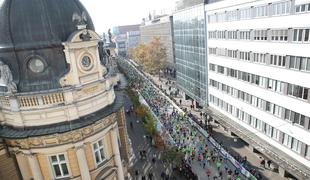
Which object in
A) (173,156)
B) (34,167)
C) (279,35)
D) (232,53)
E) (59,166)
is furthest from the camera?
(232,53)

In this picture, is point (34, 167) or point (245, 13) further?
point (245, 13)

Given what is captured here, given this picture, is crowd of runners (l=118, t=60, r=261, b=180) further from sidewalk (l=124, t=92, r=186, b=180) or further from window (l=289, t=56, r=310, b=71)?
window (l=289, t=56, r=310, b=71)

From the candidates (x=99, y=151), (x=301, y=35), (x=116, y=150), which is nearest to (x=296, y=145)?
(x=301, y=35)

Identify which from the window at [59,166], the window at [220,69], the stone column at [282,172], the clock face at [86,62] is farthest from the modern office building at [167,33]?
the window at [59,166]

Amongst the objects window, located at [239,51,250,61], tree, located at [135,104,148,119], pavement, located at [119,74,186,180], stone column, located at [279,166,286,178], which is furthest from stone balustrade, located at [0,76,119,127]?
tree, located at [135,104,148,119]

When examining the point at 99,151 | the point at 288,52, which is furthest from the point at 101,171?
the point at 288,52

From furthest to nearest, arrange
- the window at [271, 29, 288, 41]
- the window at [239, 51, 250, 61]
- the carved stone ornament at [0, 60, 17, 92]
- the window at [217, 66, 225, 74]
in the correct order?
the window at [217, 66, 225, 74] → the window at [239, 51, 250, 61] → the window at [271, 29, 288, 41] → the carved stone ornament at [0, 60, 17, 92]

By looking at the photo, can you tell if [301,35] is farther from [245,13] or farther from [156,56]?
[156,56]

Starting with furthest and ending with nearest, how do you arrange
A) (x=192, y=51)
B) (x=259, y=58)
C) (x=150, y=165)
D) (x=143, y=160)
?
(x=192, y=51), (x=143, y=160), (x=150, y=165), (x=259, y=58)
